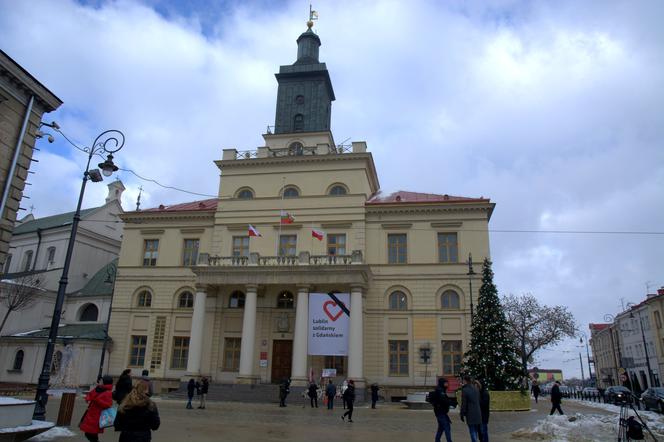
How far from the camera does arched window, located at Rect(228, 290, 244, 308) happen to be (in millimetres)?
35469

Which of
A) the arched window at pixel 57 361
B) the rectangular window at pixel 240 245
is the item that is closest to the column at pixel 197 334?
the rectangular window at pixel 240 245

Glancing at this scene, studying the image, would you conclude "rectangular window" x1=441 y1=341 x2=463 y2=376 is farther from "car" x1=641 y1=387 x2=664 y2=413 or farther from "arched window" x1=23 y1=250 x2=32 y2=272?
"arched window" x1=23 y1=250 x2=32 y2=272

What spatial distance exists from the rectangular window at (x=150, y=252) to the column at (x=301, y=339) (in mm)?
13420

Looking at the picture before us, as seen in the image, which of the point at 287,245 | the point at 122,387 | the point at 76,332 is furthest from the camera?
the point at 76,332

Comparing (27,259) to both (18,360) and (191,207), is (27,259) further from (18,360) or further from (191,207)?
(191,207)

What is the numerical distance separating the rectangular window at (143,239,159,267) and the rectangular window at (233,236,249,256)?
21.8 feet

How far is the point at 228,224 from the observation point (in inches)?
1465

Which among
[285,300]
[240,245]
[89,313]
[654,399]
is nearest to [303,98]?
[240,245]

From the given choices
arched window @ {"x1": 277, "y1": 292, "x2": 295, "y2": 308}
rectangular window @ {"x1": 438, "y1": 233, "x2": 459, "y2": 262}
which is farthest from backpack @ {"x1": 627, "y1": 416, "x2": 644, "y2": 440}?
arched window @ {"x1": 277, "y1": 292, "x2": 295, "y2": 308}

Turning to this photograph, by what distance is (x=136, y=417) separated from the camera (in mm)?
6645

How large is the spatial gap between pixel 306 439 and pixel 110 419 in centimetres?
582

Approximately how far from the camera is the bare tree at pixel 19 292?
120ft

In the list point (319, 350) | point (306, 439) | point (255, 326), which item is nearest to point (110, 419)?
point (306, 439)

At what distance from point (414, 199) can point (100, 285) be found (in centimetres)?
2740
